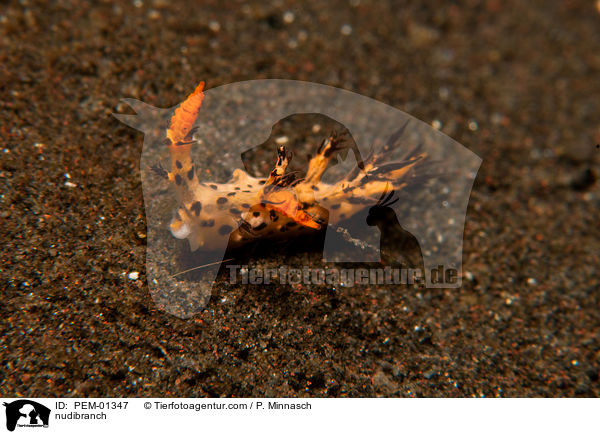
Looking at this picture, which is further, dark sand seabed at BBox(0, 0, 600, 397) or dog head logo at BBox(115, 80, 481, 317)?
dog head logo at BBox(115, 80, 481, 317)

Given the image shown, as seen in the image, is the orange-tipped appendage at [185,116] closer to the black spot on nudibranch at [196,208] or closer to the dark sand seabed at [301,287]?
the black spot on nudibranch at [196,208]

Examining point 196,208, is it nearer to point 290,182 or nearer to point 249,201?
point 249,201
